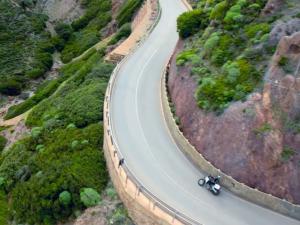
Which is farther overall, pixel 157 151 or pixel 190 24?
pixel 190 24

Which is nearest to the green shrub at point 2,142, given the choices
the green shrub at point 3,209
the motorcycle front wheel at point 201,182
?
the green shrub at point 3,209

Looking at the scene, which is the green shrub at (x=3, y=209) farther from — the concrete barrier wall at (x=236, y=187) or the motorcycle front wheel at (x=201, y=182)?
the motorcycle front wheel at (x=201, y=182)

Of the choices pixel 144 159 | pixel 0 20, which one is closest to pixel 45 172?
pixel 144 159

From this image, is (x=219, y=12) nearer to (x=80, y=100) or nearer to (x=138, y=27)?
(x=80, y=100)

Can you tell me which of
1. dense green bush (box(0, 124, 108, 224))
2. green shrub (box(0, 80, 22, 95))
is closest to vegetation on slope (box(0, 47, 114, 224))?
dense green bush (box(0, 124, 108, 224))

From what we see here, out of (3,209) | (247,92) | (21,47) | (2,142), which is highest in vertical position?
(247,92)

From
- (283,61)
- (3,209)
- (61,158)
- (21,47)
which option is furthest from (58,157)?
(21,47)

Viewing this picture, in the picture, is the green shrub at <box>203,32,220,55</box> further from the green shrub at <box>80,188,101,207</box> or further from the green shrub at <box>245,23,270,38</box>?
the green shrub at <box>80,188,101,207</box>
